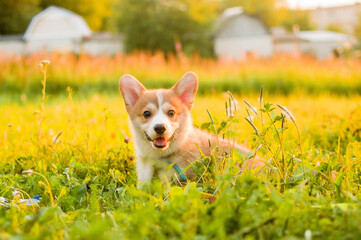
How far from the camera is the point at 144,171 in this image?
240cm

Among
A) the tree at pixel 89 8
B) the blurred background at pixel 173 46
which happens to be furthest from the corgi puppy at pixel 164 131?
the tree at pixel 89 8

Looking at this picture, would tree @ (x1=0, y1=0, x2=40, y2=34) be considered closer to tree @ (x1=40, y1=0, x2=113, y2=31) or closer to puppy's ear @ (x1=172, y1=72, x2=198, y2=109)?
tree @ (x1=40, y1=0, x2=113, y2=31)

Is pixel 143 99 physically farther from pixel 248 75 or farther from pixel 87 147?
pixel 248 75

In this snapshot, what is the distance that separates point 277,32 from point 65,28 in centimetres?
1702

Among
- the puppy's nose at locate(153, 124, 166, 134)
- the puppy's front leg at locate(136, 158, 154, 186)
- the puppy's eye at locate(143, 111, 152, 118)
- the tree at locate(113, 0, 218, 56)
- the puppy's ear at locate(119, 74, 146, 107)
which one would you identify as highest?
the tree at locate(113, 0, 218, 56)

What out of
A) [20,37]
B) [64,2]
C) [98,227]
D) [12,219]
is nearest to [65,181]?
[12,219]

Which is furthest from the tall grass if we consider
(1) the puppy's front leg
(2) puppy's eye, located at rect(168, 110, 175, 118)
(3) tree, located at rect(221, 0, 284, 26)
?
(3) tree, located at rect(221, 0, 284, 26)

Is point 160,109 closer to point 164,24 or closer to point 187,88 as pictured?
point 187,88

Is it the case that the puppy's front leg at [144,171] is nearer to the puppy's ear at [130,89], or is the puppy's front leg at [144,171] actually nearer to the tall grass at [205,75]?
the puppy's ear at [130,89]

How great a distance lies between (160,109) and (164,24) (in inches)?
954

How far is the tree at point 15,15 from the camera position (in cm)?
3022

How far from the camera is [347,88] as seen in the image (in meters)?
8.34

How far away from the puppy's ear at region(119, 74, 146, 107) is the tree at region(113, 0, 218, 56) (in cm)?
2261

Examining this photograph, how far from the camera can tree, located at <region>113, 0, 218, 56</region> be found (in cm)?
2559
